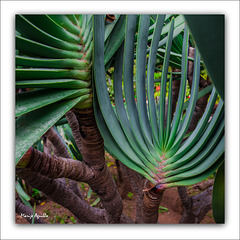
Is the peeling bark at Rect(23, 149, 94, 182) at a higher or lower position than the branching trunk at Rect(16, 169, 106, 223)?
higher

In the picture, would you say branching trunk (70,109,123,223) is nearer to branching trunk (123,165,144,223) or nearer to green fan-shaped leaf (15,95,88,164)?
green fan-shaped leaf (15,95,88,164)

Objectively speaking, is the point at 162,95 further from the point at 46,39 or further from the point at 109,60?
the point at 46,39

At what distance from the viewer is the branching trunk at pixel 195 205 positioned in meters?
1.06

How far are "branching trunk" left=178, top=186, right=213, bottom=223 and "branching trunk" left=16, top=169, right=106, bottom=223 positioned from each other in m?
0.36

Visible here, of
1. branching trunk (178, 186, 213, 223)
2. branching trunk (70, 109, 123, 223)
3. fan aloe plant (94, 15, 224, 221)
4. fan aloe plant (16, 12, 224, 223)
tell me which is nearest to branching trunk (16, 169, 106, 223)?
fan aloe plant (16, 12, 224, 223)

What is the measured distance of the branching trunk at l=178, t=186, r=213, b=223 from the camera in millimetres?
1060

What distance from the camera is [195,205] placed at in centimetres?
109

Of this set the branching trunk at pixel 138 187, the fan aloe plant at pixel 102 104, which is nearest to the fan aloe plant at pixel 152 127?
the fan aloe plant at pixel 102 104

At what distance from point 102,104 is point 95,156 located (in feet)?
0.50

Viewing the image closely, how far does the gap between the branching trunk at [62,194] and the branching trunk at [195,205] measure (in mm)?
359

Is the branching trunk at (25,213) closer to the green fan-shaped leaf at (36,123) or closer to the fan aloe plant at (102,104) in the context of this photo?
the fan aloe plant at (102,104)

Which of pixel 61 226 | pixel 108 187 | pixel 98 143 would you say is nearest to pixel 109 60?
pixel 98 143

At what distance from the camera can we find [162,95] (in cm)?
66

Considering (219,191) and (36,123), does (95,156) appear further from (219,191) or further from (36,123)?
(219,191)
